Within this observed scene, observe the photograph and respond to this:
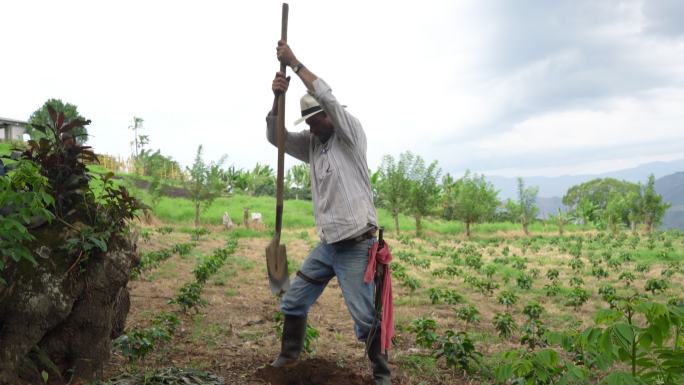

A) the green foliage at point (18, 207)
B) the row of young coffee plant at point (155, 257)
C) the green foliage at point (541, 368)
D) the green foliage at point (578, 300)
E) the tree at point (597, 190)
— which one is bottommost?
the green foliage at point (578, 300)

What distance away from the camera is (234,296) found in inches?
366

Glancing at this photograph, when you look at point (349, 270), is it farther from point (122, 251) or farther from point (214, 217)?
point (214, 217)

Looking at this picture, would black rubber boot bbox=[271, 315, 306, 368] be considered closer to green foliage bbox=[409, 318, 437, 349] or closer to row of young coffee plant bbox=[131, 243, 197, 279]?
green foliage bbox=[409, 318, 437, 349]

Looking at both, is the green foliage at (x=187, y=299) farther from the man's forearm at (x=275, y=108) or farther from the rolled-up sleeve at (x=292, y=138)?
the man's forearm at (x=275, y=108)

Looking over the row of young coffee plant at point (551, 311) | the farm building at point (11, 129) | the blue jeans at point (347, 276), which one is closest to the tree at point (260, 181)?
the farm building at point (11, 129)

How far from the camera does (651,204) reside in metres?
37.1

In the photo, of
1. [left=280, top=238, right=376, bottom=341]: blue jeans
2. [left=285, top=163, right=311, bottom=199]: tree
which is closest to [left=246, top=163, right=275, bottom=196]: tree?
[left=285, top=163, right=311, bottom=199]: tree

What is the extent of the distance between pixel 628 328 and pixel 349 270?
2.29 meters

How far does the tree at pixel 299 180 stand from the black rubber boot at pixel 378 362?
4747 cm

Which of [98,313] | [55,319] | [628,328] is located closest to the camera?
[628,328]

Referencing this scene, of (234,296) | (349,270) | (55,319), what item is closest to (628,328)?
(349,270)

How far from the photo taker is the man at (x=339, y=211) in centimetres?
394

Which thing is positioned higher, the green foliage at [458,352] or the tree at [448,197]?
the tree at [448,197]

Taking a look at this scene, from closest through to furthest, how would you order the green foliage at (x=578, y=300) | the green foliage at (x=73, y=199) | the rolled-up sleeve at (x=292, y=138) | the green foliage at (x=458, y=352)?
the green foliage at (x=73, y=199), the rolled-up sleeve at (x=292, y=138), the green foliage at (x=458, y=352), the green foliage at (x=578, y=300)
